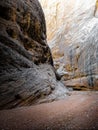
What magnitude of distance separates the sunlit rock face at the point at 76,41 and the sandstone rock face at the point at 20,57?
721 cm

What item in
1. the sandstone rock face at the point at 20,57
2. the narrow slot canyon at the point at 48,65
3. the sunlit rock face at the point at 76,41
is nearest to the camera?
the narrow slot canyon at the point at 48,65

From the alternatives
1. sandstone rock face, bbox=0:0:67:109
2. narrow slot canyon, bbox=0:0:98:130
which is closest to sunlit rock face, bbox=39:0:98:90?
narrow slot canyon, bbox=0:0:98:130

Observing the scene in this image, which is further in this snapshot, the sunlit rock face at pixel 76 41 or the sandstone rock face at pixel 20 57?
the sunlit rock face at pixel 76 41

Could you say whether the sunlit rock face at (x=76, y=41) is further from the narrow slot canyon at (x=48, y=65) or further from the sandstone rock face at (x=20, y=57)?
the sandstone rock face at (x=20, y=57)

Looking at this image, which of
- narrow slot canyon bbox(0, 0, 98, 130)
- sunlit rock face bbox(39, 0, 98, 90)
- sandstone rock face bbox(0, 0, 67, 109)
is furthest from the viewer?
sunlit rock face bbox(39, 0, 98, 90)

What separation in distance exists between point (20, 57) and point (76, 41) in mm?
14488

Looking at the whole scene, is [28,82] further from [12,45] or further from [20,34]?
[20,34]

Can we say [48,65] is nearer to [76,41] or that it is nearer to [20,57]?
[20,57]

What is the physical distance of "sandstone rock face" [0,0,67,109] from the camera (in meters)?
8.41

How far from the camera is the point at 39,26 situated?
15.1 metres

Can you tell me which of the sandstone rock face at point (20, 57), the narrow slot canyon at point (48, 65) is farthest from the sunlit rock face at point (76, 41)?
the sandstone rock face at point (20, 57)

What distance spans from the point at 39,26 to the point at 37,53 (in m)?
2.38

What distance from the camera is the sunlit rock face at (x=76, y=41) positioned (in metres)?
20.7

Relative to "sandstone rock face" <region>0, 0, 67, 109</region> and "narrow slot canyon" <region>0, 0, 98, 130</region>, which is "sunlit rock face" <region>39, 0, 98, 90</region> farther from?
"sandstone rock face" <region>0, 0, 67, 109</region>
